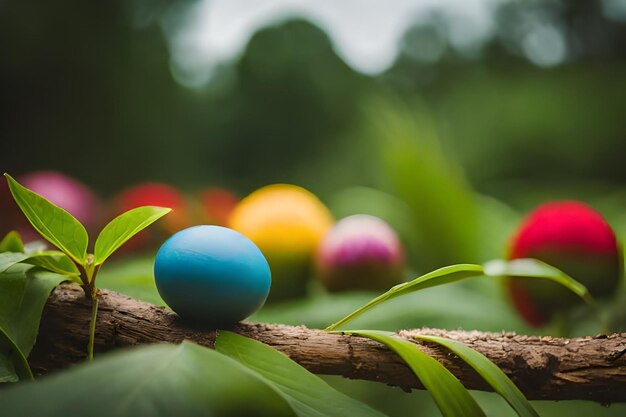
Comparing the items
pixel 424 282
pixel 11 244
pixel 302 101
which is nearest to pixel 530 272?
pixel 424 282

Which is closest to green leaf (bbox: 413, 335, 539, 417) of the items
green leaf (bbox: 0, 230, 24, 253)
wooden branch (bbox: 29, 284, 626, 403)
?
wooden branch (bbox: 29, 284, 626, 403)

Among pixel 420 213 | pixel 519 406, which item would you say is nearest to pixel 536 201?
pixel 420 213

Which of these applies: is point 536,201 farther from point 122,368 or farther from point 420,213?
point 122,368

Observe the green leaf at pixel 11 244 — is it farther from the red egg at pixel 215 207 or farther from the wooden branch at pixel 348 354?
the red egg at pixel 215 207

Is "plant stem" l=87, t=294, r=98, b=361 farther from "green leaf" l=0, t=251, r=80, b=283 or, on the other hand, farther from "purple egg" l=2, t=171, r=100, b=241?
"purple egg" l=2, t=171, r=100, b=241

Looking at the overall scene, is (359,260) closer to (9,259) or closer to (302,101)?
(9,259)

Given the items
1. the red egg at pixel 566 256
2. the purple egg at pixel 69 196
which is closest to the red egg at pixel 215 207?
the purple egg at pixel 69 196
